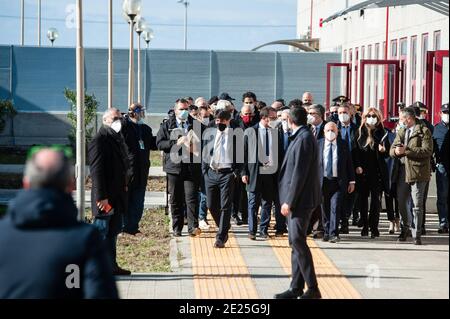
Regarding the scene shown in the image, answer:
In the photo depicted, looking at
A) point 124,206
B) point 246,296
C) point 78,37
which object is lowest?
point 246,296

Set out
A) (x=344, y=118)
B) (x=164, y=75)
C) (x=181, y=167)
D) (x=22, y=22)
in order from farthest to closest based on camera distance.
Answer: (x=22, y=22) → (x=164, y=75) → (x=344, y=118) → (x=181, y=167)

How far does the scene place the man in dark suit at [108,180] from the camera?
1200cm

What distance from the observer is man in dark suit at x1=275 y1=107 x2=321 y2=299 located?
430 inches

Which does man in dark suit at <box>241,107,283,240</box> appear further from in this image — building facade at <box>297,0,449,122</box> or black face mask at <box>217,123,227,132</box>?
building facade at <box>297,0,449,122</box>

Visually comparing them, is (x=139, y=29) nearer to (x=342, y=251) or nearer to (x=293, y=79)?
(x=293, y=79)

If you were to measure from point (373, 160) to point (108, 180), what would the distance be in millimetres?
5563

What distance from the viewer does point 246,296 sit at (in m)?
11.2

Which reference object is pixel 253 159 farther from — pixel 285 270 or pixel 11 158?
pixel 11 158

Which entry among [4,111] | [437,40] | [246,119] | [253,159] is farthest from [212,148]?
[4,111]

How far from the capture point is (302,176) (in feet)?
36.1

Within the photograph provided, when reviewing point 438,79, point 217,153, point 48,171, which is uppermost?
point 438,79

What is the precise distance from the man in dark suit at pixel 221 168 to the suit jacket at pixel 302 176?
4029 mm
